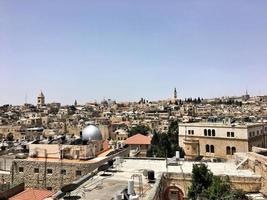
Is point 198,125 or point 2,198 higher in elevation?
point 198,125

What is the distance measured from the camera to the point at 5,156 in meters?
29.2

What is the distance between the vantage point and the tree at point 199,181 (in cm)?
1633

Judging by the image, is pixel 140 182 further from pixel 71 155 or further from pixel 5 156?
pixel 5 156

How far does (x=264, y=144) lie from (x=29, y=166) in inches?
1051

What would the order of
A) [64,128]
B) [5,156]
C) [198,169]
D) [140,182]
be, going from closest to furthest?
[140,182], [198,169], [5,156], [64,128]

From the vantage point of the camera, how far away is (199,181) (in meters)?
16.6

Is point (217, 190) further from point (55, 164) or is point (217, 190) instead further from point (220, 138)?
point (220, 138)

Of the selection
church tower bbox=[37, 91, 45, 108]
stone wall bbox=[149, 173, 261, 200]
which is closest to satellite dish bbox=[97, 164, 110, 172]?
stone wall bbox=[149, 173, 261, 200]

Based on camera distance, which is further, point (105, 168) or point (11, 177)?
point (11, 177)

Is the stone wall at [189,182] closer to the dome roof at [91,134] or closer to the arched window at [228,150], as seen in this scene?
the dome roof at [91,134]

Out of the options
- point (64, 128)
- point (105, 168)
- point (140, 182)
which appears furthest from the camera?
point (64, 128)

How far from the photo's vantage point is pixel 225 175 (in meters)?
17.2

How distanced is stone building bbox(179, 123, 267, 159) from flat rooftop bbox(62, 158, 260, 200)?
1521cm

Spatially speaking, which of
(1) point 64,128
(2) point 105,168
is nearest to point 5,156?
(2) point 105,168
